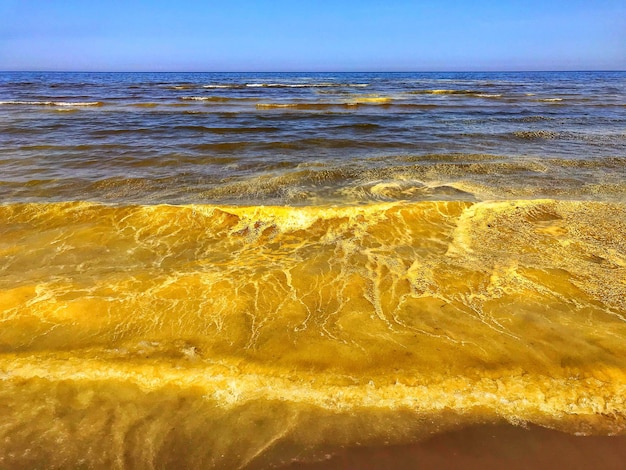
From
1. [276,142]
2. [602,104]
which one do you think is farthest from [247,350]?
[602,104]

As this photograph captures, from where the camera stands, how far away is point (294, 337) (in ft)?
12.2

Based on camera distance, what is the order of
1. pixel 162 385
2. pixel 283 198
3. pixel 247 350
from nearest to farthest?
pixel 162 385, pixel 247 350, pixel 283 198

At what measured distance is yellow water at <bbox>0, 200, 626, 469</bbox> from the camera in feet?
9.18

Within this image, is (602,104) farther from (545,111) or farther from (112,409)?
(112,409)

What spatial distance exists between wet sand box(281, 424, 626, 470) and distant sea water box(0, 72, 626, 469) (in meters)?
0.08

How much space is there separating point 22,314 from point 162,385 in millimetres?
2057

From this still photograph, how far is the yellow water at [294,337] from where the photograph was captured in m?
2.80

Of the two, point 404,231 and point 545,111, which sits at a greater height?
point 545,111

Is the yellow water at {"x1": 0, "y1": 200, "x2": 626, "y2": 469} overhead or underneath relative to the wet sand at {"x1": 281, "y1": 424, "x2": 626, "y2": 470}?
overhead

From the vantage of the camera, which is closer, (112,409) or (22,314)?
(112,409)

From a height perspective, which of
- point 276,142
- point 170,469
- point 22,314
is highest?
point 276,142

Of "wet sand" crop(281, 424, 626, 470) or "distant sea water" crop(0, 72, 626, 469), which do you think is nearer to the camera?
"wet sand" crop(281, 424, 626, 470)

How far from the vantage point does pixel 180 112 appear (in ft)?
71.4

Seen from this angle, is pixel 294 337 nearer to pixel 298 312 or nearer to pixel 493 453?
pixel 298 312
